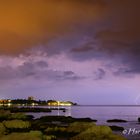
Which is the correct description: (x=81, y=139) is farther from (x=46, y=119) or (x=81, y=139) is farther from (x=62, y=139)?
(x=46, y=119)

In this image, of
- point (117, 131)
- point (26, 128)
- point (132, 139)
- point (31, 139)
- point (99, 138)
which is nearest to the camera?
point (31, 139)

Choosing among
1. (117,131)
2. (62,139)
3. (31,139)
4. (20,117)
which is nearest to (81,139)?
(62,139)

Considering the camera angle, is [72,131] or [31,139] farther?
[72,131]

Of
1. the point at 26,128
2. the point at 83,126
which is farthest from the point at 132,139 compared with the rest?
the point at 26,128

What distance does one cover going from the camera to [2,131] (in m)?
49.5

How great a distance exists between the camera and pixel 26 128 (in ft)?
190

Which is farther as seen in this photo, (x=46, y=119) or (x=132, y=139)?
(x=46, y=119)

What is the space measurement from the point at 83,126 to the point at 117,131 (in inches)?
481

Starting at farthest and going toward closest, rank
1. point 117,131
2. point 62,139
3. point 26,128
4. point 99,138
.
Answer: point 117,131 < point 26,128 < point 62,139 < point 99,138

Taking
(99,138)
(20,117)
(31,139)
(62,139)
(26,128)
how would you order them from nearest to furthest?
(31,139) → (99,138) → (62,139) → (26,128) → (20,117)

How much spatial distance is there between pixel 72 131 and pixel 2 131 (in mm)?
9983

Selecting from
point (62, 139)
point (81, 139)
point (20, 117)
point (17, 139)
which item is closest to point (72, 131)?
point (62, 139)

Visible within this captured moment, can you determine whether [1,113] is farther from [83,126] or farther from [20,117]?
[83,126]

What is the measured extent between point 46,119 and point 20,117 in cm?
632
